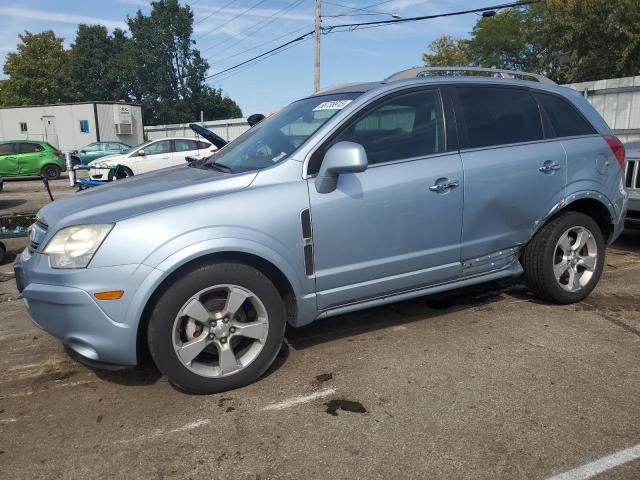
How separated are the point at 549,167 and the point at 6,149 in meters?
20.8

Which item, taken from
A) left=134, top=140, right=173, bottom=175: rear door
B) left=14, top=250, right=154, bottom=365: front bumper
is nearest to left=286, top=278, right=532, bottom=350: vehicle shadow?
left=14, top=250, right=154, bottom=365: front bumper

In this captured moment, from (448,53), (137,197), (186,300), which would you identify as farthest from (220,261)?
(448,53)

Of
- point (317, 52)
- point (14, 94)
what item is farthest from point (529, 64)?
point (14, 94)

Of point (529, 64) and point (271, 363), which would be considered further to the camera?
point (529, 64)

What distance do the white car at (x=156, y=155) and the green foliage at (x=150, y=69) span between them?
47.4 m

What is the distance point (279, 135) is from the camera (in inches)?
149

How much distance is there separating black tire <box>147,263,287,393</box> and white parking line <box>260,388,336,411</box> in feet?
0.86

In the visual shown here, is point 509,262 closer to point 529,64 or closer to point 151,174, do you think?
point 151,174

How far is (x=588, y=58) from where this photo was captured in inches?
969

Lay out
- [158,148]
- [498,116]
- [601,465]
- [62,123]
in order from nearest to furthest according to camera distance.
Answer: [601,465], [498,116], [158,148], [62,123]

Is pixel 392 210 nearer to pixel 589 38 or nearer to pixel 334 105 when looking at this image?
pixel 334 105

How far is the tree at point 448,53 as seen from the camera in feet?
143

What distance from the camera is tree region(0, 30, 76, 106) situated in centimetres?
5609

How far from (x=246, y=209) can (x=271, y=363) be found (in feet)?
3.15
